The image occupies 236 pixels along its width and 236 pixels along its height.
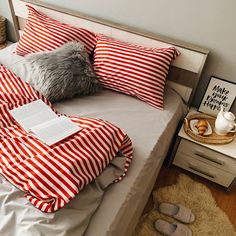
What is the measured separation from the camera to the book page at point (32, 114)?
3.93 ft

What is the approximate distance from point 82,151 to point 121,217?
31 cm

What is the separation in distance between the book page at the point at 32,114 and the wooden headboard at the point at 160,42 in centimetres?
73

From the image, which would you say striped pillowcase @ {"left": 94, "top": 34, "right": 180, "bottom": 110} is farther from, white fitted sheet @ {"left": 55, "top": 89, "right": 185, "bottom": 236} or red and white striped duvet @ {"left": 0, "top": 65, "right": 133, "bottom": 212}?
red and white striped duvet @ {"left": 0, "top": 65, "right": 133, "bottom": 212}

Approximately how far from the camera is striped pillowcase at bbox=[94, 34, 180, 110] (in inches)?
57.8

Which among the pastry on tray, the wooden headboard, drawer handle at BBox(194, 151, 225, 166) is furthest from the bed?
drawer handle at BBox(194, 151, 225, 166)

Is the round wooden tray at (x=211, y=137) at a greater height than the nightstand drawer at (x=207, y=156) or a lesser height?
greater

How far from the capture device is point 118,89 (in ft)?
5.17

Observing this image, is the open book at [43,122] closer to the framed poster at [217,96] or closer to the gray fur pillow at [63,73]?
the gray fur pillow at [63,73]

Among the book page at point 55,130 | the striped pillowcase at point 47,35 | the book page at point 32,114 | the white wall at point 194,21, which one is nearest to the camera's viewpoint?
the book page at point 55,130

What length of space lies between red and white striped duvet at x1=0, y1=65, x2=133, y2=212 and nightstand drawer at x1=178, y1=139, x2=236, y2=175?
56cm

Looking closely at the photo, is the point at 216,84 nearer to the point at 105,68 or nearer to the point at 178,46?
the point at 178,46

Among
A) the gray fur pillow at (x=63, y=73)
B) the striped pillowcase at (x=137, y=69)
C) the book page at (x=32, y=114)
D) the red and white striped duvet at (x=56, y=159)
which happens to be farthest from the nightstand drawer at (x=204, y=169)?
the book page at (x=32, y=114)

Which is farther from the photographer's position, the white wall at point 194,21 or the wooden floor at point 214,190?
the wooden floor at point 214,190

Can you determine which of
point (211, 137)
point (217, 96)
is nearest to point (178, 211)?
point (211, 137)
